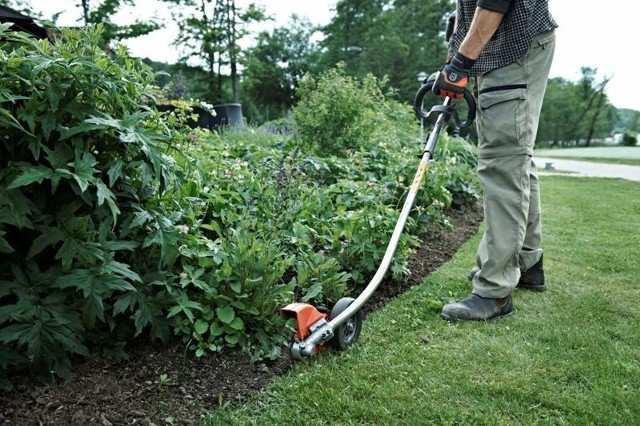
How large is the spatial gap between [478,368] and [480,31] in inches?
59.4

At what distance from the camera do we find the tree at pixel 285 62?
4033cm

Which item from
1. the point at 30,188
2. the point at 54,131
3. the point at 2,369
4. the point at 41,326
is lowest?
the point at 2,369

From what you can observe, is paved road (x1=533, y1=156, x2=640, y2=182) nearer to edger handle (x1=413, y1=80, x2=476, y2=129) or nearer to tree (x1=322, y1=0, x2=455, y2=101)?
edger handle (x1=413, y1=80, x2=476, y2=129)

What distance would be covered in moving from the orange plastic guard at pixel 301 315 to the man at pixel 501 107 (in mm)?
878

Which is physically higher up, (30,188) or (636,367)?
(30,188)

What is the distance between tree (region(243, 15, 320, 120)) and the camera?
40.3 m

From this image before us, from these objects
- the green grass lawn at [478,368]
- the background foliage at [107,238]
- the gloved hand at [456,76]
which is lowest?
the green grass lawn at [478,368]

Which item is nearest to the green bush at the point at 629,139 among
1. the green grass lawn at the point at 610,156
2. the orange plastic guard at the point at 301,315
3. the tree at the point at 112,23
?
the green grass lawn at the point at 610,156

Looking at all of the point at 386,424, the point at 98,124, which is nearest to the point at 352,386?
the point at 386,424

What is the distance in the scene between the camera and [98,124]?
5.67ft

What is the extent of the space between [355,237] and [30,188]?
1669 mm

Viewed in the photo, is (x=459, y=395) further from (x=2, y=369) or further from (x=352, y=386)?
(x=2, y=369)

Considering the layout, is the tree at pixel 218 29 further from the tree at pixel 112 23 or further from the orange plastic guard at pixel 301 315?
the orange plastic guard at pixel 301 315

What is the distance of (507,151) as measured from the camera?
262 cm
